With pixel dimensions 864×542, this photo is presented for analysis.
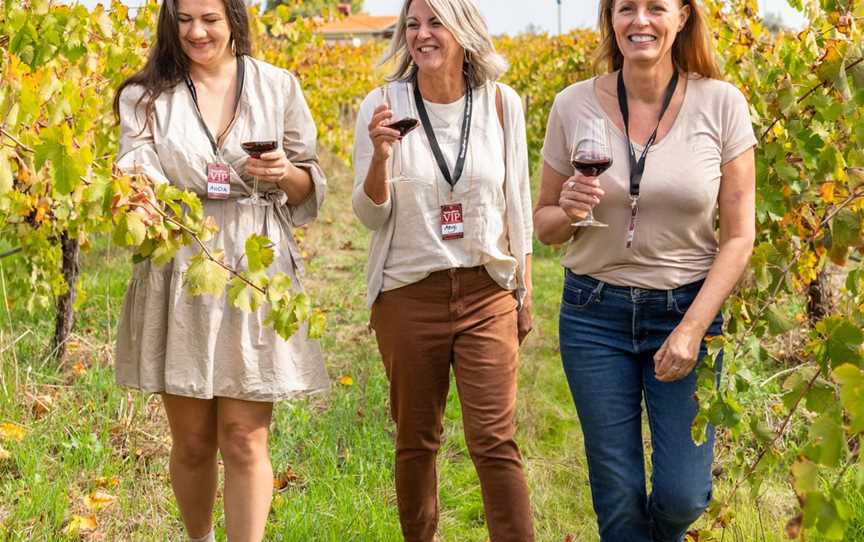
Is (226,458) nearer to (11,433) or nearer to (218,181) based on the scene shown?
Result: (218,181)

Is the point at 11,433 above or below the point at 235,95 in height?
below

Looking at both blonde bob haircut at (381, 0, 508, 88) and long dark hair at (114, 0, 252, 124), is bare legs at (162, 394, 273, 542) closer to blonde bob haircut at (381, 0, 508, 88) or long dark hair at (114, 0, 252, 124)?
long dark hair at (114, 0, 252, 124)

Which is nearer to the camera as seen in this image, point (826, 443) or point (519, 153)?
point (826, 443)

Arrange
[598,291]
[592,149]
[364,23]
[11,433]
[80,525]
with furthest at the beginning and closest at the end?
[364,23], [11,433], [80,525], [598,291], [592,149]

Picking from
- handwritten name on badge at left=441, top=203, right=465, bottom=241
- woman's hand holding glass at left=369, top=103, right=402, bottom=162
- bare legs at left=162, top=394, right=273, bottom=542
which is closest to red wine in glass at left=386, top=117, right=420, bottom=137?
woman's hand holding glass at left=369, top=103, right=402, bottom=162

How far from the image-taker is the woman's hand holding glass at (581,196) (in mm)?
2717

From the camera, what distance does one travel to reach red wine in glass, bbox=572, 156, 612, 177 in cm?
268

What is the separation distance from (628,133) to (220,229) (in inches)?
47.5

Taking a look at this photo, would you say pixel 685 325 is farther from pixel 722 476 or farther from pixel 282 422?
pixel 282 422

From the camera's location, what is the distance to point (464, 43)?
3137mm

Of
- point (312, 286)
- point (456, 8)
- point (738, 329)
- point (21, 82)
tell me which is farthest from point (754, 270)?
point (312, 286)

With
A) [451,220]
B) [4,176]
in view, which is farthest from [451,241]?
[4,176]

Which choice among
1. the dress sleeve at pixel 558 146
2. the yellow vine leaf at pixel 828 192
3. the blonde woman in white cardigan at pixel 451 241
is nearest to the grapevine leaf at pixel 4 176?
the blonde woman in white cardigan at pixel 451 241

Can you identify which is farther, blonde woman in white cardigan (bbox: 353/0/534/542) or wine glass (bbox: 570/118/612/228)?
blonde woman in white cardigan (bbox: 353/0/534/542)
